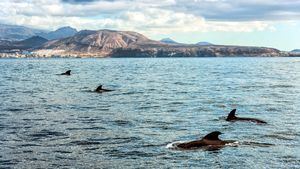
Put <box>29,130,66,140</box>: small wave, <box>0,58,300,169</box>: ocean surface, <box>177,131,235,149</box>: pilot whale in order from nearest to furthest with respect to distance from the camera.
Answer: <box>0,58,300,169</box>: ocean surface, <box>177,131,235,149</box>: pilot whale, <box>29,130,66,140</box>: small wave

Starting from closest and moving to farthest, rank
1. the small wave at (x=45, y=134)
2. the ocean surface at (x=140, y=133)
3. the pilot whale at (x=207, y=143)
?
1. the ocean surface at (x=140, y=133)
2. the pilot whale at (x=207, y=143)
3. the small wave at (x=45, y=134)

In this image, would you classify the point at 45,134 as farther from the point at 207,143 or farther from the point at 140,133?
the point at 207,143

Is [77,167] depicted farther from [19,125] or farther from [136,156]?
[19,125]

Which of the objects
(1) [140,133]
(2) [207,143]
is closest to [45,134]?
(1) [140,133]

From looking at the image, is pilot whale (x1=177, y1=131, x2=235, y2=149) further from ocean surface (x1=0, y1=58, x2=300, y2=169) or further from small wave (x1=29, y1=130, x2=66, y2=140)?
small wave (x1=29, y1=130, x2=66, y2=140)

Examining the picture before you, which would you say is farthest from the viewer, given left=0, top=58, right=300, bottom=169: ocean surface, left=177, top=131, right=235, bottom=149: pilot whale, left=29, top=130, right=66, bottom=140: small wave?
left=29, top=130, right=66, bottom=140: small wave

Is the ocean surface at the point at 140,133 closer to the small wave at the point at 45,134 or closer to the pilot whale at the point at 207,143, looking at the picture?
the small wave at the point at 45,134

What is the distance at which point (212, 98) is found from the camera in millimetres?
57750

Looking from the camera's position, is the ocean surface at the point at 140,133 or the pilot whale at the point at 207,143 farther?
the pilot whale at the point at 207,143

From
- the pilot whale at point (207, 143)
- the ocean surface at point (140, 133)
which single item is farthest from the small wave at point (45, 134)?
the pilot whale at point (207, 143)

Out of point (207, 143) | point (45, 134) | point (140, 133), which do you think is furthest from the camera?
point (140, 133)

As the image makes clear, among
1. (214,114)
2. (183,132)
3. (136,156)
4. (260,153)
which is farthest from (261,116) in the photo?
(136,156)

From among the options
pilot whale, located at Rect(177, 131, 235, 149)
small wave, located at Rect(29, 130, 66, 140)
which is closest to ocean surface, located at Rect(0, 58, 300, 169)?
small wave, located at Rect(29, 130, 66, 140)

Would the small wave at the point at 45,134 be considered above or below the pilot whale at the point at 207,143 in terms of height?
below
